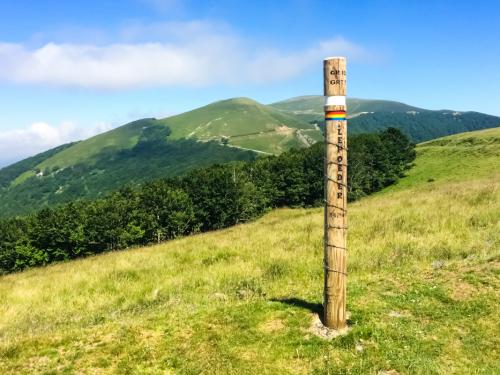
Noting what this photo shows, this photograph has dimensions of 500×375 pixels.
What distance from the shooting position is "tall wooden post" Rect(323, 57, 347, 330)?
763cm

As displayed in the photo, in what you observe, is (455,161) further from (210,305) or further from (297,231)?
(210,305)

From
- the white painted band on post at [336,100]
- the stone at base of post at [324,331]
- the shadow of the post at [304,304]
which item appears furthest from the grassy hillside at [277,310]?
the white painted band on post at [336,100]

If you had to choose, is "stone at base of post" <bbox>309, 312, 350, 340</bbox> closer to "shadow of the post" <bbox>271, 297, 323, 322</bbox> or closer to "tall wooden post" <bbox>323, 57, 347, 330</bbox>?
"tall wooden post" <bbox>323, 57, 347, 330</bbox>

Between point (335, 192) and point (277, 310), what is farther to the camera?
point (277, 310)

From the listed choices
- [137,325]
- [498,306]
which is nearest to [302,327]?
[137,325]

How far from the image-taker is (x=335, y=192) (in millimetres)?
7754

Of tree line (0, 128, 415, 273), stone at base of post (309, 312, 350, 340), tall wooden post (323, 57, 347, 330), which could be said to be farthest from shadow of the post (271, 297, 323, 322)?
tree line (0, 128, 415, 273)

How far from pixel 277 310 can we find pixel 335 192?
3.19 metres

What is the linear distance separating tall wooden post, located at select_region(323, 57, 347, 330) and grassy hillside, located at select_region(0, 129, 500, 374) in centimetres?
73

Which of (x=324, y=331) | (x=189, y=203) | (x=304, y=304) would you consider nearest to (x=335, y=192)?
(x=324, y=331)

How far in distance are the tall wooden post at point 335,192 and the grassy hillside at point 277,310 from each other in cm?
73

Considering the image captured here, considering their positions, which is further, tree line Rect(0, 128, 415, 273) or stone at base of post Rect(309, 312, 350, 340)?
tree line Rect(0, 128, 415, 273)

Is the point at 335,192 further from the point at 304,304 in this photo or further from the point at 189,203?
the point at 189,203

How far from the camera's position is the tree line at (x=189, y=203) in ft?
185
